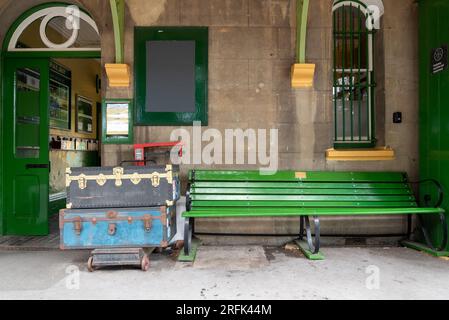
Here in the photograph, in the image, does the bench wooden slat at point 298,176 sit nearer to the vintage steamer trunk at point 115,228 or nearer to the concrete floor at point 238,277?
the concrete floor at point 238,277

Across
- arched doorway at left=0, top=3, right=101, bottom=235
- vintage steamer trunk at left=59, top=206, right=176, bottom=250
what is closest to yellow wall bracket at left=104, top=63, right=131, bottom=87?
arched doorway at left=0, top=3, right=101, bottom=235

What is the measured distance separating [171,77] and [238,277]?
2888 mm

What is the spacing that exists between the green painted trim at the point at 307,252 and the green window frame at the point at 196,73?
6.88ft

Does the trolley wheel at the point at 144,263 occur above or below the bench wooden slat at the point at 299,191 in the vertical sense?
below

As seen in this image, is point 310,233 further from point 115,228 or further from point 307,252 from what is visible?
point 115,228

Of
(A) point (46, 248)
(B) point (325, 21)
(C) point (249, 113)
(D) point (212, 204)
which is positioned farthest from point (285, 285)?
(B) point (325, 21)

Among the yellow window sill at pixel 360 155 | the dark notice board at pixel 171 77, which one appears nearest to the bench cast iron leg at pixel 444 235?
the yellow window sill at pixel 360 155

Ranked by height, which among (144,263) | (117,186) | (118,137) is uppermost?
(118,137)

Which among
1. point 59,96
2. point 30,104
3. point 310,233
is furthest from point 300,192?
point 59,96

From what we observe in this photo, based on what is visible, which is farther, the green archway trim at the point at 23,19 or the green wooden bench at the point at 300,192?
the green archway trim at the point at 23,19

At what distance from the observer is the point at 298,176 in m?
4.86

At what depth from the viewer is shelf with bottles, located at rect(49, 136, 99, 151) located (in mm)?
6516

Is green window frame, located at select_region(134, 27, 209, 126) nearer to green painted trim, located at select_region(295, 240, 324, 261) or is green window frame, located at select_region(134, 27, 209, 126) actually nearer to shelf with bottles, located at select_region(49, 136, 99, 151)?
green painted trim, located at select_region(295, 240, 324, 261)

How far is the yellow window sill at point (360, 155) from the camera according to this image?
4.97 metres
